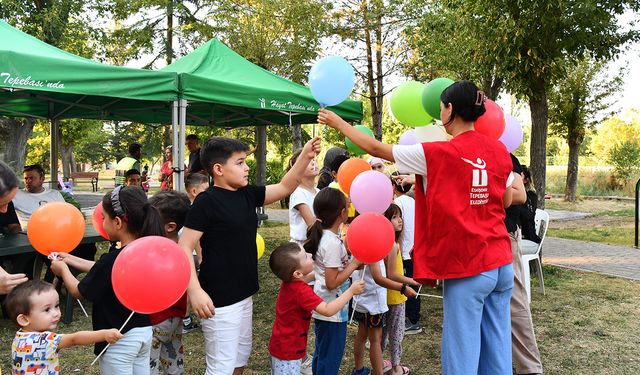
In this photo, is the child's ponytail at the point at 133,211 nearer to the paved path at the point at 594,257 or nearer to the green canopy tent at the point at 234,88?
the green canopy tent at the point at 234,88

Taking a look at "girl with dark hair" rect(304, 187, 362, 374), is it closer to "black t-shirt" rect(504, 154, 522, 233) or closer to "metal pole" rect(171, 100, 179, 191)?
"black t-shirt" rect(504, 154, 522, 233)

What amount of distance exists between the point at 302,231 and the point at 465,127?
71.6 inches

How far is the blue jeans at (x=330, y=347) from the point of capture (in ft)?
10.2

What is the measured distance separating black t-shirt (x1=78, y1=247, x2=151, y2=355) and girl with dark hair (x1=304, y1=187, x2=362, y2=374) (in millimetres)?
1038

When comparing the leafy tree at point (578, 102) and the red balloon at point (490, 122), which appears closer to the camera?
the red balloon at point (490, 122)

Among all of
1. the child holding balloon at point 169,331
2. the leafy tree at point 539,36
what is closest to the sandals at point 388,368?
the child holding balloon at point 169,331

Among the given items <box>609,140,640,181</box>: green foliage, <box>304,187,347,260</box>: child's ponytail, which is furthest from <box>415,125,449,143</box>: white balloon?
<box>609,140,640,181</box>: green foliage

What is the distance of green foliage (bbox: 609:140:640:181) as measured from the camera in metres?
24.2

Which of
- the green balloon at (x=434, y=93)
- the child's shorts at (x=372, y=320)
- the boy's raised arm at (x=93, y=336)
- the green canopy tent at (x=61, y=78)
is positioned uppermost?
the green canopy tent at (x=61, y=78)

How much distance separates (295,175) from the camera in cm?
298

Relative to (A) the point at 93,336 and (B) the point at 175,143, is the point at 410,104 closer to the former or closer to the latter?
(A) the point at 93,336

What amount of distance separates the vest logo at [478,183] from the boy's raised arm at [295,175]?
0.90 metres

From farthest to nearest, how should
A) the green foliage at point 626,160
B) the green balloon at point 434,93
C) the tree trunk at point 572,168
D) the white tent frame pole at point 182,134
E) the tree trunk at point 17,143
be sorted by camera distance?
the green foliage at point 626,160 < the tree trunk at point 572,168 < the tree trunk at point 17,143 < the white tent frame pole at point 182,134 < the green balloon at point 434,93

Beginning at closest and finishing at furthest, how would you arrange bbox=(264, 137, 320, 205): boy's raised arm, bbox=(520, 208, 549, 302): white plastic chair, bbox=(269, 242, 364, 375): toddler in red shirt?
1. bbox=(269, 242, 364, 375): toddler in red shirt
2. bbox=(264, 137, 320, 205): boy's raised arm
3. bbox=(520, 208, 549, 302): white plastic chair
